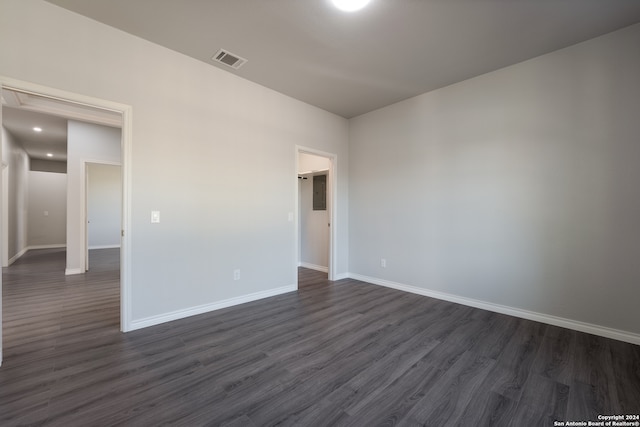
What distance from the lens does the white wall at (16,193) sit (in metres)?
5.86

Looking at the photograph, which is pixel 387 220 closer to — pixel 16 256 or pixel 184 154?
pixel 184 154

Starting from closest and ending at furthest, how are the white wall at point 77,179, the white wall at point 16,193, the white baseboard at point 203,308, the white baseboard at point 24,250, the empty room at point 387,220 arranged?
the empty room at point 387,220
the white baseboard at point 203,308
the white wall at point 77,179
the white wall at point 16,193
the white baseboard at point 24,250

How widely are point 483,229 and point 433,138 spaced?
145 cm

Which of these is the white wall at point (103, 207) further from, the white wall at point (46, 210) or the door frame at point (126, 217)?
the door frame at point (126, 217)

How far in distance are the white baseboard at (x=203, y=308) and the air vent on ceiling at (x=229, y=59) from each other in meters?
2.93

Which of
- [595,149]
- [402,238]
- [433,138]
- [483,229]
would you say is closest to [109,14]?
[433,138]

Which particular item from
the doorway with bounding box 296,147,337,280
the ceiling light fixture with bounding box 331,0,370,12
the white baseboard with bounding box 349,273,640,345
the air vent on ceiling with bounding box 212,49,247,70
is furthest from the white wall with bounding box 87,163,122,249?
the white baseboard with bounding box 349,273,640,345

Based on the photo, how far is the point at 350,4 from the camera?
2.18 metres

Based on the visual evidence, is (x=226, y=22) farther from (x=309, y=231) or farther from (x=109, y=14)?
(x=309, y=231)

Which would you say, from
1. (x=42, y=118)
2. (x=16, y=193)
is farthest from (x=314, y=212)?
(x=16, y=193)

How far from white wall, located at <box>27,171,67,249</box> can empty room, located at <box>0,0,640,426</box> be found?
551 centimetres

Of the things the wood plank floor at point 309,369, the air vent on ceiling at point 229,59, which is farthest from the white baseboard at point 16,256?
the air vent on ceiling at point 229,59

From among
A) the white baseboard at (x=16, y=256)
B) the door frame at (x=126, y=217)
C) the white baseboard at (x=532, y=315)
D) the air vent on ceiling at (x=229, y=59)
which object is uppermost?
the air vent on ceiling at (x=229, y=59)

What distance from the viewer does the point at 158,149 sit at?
9.32ft
